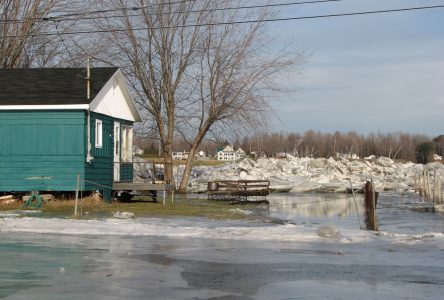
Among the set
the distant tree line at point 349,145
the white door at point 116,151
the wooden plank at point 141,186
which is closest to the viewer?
the wooden plank at point 141,186

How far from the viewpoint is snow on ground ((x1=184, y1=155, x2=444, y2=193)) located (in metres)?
53.6

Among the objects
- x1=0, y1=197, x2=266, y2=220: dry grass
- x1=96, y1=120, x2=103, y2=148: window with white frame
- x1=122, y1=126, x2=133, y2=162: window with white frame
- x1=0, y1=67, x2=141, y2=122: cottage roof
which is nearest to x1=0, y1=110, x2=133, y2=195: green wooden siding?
x1=0, y1=67, x2=141, y2=122: cottage roof

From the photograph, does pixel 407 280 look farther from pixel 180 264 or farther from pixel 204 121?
pixel 204 121

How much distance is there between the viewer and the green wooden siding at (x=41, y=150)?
2466 cm

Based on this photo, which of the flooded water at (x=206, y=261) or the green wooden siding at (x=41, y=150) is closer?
the flooded water at (x=206, y=261)

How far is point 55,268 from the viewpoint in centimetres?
1121

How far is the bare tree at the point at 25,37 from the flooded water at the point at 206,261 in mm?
26236

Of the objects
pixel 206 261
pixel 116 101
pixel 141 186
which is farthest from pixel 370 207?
pixel 116 101

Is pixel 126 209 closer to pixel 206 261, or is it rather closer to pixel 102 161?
pixel 102 161

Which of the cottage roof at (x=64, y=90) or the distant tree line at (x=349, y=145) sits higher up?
the distant tree line at (x=349, y=145)

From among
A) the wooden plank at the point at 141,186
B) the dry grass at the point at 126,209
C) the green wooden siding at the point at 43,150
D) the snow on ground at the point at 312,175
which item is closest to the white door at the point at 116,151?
the wooden plank at the point at 141,186

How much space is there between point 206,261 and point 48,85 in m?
16.1

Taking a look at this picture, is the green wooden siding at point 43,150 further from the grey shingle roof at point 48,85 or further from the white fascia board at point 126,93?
the white fascia board at point 126,93

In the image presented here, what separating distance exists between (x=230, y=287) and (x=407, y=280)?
10.0 feet
